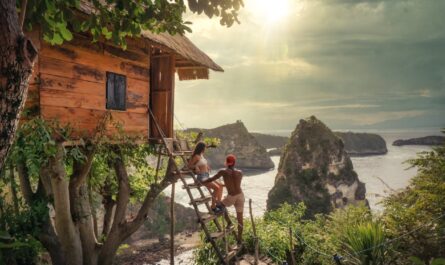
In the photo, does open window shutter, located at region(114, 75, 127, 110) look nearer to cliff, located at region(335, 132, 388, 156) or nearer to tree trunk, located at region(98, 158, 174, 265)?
tree trunk, located at region(98, 158, 174, 265)

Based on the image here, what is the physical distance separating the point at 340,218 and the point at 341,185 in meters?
47.0

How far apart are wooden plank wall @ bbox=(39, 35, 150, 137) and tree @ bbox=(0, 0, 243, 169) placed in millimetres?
3643

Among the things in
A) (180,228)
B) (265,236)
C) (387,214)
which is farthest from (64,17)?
(180,228)

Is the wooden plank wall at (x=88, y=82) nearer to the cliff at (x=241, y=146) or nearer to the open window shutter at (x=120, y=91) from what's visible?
the open window shutter at (x=120, y=91)

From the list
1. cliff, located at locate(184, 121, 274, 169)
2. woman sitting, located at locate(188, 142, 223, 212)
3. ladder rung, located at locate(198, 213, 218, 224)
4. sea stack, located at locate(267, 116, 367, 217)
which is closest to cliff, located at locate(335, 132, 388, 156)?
cliff, located at locate(184, 121, 274, 169)

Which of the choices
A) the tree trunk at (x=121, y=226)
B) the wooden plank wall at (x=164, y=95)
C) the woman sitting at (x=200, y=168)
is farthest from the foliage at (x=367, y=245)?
the wooden plank wall at (x=164, y=95)

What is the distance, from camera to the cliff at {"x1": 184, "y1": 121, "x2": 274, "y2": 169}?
116125 mm

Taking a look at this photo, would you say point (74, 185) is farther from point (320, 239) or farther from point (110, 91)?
point (320, 239)

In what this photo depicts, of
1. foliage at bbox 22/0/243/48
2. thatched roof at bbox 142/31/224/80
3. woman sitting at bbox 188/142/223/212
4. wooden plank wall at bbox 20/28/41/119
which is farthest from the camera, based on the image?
thatched roof at bbox 142/31/224/80

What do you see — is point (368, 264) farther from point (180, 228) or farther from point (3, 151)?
point (180, 228)

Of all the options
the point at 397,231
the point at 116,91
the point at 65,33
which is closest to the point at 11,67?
the point at 65,33

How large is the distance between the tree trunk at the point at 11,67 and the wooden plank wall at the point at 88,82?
18.8 ft

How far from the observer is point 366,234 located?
8664mm

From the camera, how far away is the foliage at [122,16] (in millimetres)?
4418
